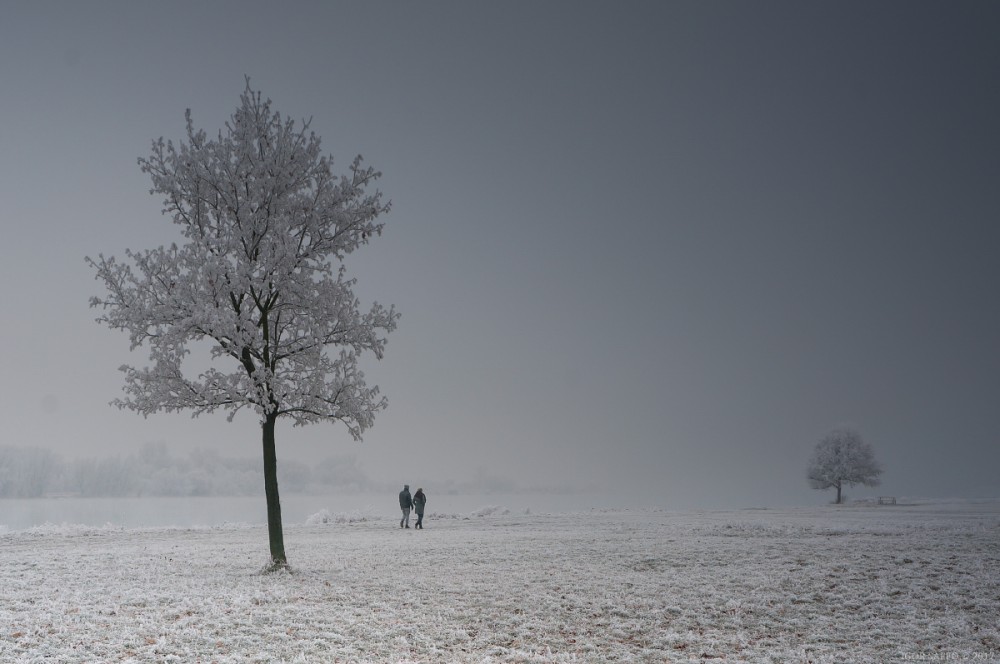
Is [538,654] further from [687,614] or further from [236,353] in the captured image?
[236,353]

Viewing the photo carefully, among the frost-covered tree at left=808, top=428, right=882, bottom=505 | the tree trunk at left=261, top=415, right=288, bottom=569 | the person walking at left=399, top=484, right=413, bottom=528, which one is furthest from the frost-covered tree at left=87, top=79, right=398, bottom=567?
the frost-covered tree at left=808, top=428, right=882, bottom=505

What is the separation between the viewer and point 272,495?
749 inches

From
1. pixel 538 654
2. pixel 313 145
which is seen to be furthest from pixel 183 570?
pixel 313 145

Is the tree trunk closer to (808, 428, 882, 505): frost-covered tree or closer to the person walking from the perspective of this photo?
the person walking

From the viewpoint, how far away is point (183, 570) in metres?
19.1

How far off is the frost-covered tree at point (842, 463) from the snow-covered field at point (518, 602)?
169ft

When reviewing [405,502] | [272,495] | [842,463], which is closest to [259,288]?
[272,495]

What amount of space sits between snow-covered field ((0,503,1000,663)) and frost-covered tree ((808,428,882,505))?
5163cm

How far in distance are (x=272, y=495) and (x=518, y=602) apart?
28.5 ft

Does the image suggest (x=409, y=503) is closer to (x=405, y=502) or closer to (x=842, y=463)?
(x=405, y=502)

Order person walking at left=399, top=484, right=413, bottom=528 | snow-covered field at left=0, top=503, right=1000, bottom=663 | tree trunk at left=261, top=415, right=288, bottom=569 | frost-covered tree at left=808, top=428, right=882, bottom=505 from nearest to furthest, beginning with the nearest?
snow-covered field at left=0, top=503, right=1000, bottom=663, tree trunk at left=261, top=415, right=288, bottom=569, person walking at left=399, top=484, right=413, bottom=528, frost-covered tree at left=808, top=428, right=882, bottom=505

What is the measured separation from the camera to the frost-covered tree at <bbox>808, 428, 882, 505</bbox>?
71.8 m

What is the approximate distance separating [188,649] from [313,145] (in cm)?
1543

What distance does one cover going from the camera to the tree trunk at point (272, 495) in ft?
61.1
